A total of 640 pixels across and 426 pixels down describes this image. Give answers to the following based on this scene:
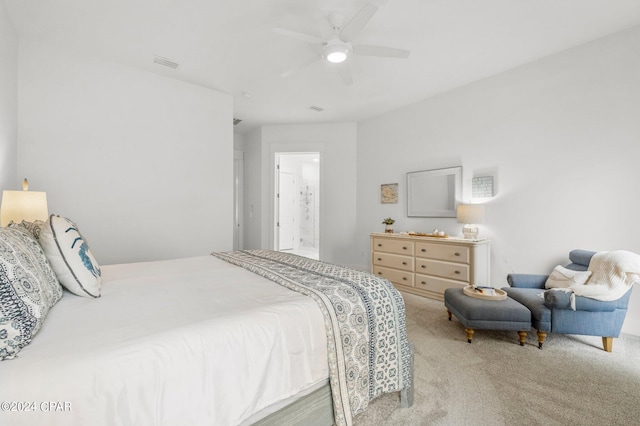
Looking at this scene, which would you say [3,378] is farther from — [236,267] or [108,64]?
[108,64]

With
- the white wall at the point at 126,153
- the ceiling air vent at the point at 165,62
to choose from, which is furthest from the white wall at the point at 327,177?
the ceiling air vent at the point at 165,62

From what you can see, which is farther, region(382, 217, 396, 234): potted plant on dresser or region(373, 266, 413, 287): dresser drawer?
region(382, 217, 396, 234): potted plant on dresser

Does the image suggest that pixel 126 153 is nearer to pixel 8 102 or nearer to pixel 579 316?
pixel 8 102

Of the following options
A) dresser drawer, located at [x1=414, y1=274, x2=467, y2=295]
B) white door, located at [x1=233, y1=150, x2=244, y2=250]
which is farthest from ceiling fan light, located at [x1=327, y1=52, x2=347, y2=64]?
white door, located at [x1=233, y1=150, x2=244, y2=250]

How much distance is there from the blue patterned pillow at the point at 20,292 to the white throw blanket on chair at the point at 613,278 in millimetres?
3364

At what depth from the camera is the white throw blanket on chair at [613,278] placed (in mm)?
2168

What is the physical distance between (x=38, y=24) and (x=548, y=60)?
520 cm

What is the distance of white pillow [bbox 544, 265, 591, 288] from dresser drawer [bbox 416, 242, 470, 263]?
2.64 feet

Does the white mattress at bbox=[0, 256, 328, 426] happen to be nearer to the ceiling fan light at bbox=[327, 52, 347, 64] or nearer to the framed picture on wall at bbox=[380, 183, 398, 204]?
the ceiling fan light at bbox=[327, 52, 347, 64]

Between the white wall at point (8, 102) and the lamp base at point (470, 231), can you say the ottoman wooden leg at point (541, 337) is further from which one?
the white wall at point (8, 102)

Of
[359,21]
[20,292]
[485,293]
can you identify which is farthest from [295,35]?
[485,293]

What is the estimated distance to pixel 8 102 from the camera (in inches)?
95.7

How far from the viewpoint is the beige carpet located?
1.55 meters

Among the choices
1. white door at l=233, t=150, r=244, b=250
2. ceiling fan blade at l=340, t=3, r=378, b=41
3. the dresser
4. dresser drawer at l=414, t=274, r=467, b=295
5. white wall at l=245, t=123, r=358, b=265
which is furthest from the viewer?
white door at l=233, t=150, r=244, b=250
